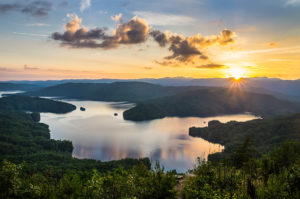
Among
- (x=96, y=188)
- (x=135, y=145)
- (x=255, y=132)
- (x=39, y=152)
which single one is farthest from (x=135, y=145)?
(x=96, y=188)

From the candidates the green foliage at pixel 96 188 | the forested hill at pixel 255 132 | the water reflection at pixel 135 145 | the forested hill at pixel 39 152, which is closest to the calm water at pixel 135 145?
the water reflection at pixel 135 145

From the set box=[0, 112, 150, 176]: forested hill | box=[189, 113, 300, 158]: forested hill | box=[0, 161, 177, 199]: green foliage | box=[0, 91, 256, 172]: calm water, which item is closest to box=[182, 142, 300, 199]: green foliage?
box=[0, 161, 177, 199]: green foliage

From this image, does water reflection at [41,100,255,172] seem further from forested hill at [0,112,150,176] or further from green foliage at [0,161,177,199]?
green foliage at [0,161,177,199]

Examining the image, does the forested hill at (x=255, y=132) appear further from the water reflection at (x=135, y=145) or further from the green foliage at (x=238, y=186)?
the green foliage at (x=238, y=186)

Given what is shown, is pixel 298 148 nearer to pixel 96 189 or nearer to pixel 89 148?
pixel 96 189

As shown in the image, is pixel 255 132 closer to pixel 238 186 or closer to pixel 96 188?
pixel 238 186

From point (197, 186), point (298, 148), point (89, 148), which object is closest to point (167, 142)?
point (89, 148)

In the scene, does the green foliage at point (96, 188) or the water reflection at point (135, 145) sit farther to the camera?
the water reflection at point (135, 145)

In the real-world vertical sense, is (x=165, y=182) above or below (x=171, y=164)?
above

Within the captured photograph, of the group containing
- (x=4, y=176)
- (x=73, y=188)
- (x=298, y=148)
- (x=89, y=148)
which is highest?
(x=4, y=176)
